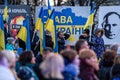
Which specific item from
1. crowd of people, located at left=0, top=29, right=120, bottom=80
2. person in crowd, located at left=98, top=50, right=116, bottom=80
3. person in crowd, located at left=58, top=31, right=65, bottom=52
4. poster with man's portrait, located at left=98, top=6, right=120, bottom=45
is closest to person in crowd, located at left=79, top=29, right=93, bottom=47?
person in crowd, located at left=58, top=31, right=65, bottom=52

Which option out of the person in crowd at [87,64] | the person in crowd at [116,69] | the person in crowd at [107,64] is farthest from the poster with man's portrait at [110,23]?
the person in crowd at [87,64]

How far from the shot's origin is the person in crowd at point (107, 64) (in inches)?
362

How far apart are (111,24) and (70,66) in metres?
12.7

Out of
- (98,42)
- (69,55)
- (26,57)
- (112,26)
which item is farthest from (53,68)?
(112,26)

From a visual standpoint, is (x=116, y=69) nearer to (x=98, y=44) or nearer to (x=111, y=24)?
(x=98, y=44)

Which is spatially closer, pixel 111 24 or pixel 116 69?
pixel 116 69

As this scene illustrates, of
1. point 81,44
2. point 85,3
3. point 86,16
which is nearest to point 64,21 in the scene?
point 86,16

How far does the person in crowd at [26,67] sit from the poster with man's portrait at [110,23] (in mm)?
11001

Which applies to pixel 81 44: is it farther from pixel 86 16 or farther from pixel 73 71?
pixel 86 16

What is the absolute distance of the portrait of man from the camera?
1958 centimetres

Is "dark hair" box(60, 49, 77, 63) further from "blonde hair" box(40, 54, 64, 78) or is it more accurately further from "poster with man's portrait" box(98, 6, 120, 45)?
"poster with man's portrait" box(98, 6, 120, 45)

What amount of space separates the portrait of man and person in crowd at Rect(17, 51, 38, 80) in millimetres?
11045

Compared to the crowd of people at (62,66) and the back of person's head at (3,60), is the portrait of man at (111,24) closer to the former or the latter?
the crowd of people at (62,66)

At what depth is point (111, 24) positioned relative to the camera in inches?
777
